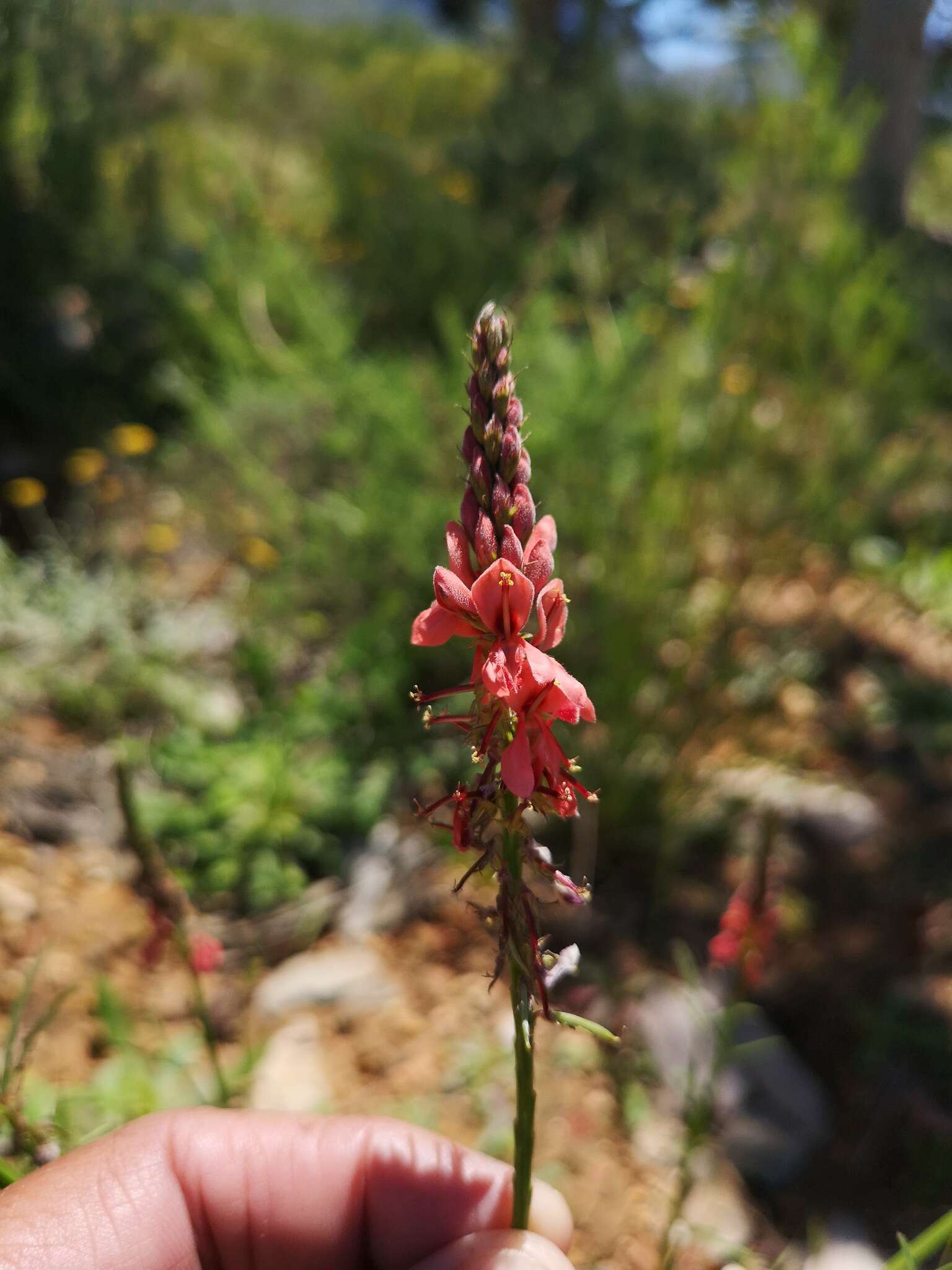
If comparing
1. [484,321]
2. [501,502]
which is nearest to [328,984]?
[501,502]

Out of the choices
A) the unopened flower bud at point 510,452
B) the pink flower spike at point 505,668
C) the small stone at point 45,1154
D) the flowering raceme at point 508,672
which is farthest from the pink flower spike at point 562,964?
the small stone at point 45,1154

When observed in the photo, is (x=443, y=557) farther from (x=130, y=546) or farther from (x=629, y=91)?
(x=629, y=91)

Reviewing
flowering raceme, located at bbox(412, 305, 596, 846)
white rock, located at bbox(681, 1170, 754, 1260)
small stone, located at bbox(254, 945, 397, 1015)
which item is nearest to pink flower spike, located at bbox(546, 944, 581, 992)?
flowering raceme, located at bbox(412, 305, 596, 846)

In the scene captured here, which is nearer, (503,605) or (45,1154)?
(503,605)

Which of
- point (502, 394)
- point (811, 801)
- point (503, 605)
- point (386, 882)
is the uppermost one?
point (502, 394)

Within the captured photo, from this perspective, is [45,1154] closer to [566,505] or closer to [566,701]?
[566,701]

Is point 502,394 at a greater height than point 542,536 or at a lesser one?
greater

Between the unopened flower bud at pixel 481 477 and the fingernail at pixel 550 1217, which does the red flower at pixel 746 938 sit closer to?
the fingernail at pixel 550 1217
